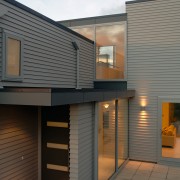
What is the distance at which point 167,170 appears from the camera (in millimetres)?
10367

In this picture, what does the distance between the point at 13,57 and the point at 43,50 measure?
1.55 m

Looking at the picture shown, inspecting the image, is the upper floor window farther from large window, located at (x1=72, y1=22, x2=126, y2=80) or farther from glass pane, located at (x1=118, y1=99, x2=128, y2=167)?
large window, located at (x1=72, y1=22, x2=126, y2=80)

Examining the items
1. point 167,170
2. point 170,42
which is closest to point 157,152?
point 167,170

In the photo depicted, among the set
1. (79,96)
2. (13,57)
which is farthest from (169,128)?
(13,57)

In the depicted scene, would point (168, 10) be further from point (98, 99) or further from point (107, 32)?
point (98, 99)

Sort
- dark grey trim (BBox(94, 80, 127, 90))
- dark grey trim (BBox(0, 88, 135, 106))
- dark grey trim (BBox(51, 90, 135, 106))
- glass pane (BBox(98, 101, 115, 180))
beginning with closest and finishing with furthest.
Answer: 1. dark grey trim (BBox(0, 88, 135, 106))
2. dark grey trim (BBox(51, 90, 135, 106))
3. glass pane (BBox(98, 101, 115, 180))
4. dark grey trim (BBox(94, 80, 127, 90))

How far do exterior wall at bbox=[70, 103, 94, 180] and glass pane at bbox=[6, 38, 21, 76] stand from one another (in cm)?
191

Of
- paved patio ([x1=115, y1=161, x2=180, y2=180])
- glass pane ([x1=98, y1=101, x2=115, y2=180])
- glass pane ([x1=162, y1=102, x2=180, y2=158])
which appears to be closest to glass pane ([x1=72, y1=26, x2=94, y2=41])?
glass pane ([x1=98, y1=101, x2=115, y2=180])

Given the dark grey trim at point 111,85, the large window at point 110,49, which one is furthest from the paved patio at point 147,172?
the large window at point 110,49

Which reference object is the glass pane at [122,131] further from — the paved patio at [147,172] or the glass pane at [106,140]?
the glass pane at [106,140]

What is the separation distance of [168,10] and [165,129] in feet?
17.6

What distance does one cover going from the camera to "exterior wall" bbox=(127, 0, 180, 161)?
11.1m

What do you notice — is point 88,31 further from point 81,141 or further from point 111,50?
point 81,141

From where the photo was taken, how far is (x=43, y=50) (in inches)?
322
